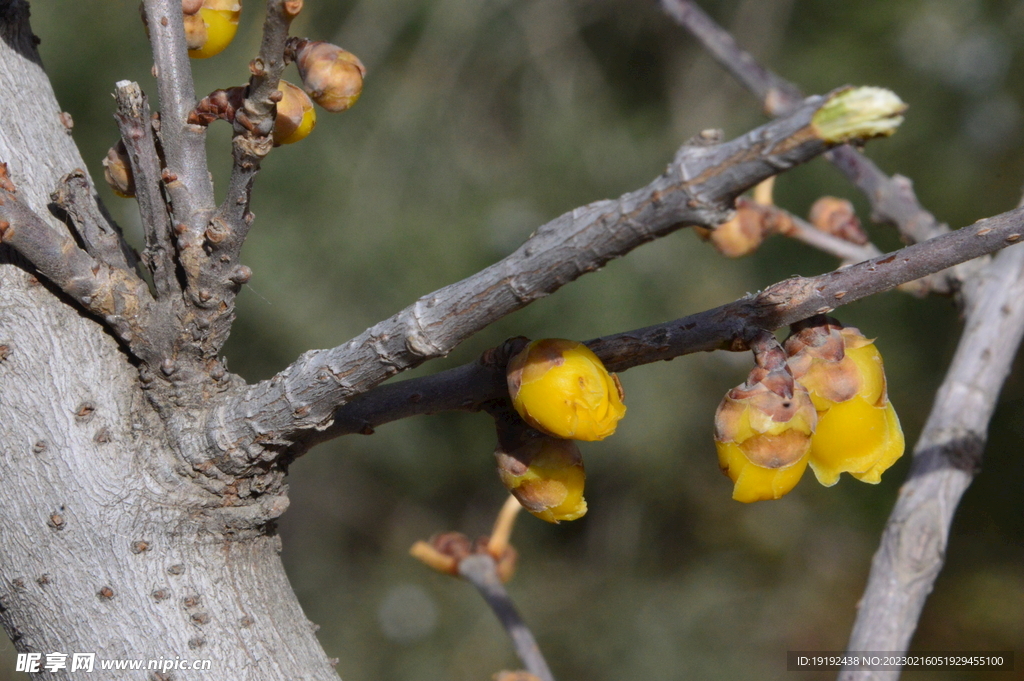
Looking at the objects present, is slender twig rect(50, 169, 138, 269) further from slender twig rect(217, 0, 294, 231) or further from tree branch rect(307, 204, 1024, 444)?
tree branch rect(307, 204, 1024, 444)

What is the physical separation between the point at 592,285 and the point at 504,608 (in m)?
1.79

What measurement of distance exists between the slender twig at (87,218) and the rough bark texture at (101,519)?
27 mm

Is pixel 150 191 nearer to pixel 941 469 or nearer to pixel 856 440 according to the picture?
pixel 856 440

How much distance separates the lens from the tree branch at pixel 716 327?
0.52m

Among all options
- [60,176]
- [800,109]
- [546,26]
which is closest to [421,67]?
[546,26]

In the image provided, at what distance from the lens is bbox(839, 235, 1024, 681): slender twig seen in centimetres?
89

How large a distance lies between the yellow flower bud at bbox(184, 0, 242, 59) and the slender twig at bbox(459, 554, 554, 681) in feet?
2.61

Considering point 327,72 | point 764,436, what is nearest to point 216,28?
point 327,72

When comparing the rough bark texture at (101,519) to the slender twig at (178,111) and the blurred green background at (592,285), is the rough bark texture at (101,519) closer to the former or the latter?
the slender twig at (178,111)

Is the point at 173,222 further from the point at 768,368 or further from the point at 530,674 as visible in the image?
the point at 530,674

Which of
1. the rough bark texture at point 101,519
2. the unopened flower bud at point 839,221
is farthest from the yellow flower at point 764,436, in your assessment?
the unopened flower bud at point 839,221

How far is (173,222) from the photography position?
63cm

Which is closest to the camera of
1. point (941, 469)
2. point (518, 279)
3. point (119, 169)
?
point (518, 279)

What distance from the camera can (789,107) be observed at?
1.16 m
